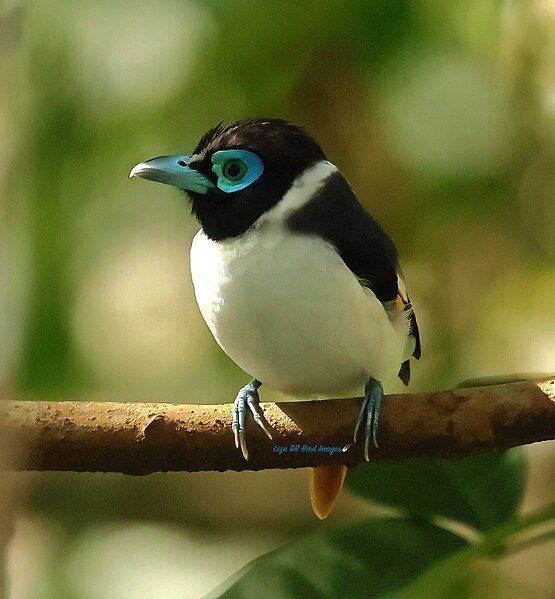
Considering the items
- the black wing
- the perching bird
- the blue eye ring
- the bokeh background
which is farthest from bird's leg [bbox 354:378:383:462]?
the bokeh background

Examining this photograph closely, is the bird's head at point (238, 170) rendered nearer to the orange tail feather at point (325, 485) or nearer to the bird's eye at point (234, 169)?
the bird's eye at point (234, 169)

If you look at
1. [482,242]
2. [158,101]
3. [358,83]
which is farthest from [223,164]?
[482,242]

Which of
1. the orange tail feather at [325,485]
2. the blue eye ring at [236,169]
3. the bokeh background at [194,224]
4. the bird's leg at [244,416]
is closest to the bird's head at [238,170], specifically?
the blue eye ring at [236,169]

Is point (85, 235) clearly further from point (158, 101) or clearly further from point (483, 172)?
point (483, 172)

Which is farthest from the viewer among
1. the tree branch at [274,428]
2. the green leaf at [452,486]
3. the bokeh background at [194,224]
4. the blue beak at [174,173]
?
the bokeh background at [194,224]

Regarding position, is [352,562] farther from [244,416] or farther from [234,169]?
[234,169]
